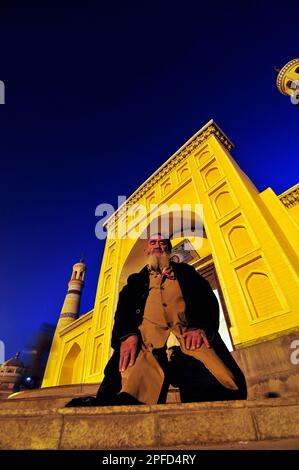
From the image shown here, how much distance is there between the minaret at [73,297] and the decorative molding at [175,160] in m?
9.19

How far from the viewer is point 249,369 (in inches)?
176

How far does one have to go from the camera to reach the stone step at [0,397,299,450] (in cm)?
137

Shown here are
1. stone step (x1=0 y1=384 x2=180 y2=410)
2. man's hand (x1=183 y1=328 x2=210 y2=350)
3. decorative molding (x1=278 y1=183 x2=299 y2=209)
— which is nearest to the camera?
man's hand (x1=183 y1=328 x2=210 y2=350)

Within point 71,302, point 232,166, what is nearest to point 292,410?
point 232,166

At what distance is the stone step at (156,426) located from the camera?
4.49ft

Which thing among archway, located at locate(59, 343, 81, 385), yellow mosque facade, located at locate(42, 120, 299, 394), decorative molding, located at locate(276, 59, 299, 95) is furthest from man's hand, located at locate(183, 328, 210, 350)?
decorative molding, located at locate(276, 59, 299, 95)

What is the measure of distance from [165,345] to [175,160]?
973 cm

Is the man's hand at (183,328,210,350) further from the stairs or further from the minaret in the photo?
the minaret

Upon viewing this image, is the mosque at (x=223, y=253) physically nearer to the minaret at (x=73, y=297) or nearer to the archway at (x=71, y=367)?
the archway at (x=71, y=367)

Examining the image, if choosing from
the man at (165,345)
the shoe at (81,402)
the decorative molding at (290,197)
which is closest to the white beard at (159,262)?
the man at (165,345)

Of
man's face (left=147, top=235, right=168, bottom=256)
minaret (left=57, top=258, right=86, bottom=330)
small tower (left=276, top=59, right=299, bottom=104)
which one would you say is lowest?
man's face (left=147, top=235, right=168, bottom=256)

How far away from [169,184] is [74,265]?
16.0 meters

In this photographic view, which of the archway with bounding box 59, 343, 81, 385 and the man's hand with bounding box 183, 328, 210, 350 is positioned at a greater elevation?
the archway with bounding box 59, 343, 81, 385
